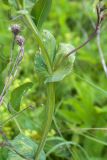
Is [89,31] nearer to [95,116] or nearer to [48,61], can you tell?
[95,116]

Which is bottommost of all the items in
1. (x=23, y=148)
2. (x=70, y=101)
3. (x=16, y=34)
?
(x=70, y=101)

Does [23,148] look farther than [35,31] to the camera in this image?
Yes

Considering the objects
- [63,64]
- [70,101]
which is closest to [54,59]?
[63,64]

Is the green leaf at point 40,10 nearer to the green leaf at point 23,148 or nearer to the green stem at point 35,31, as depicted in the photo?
the green stem at point 35,31

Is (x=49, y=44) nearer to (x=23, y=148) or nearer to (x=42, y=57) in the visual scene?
(x=42, y=57)

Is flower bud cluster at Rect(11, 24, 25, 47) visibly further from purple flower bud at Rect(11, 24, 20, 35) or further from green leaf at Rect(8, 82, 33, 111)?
green leaf at Rect(8, 82, 33, 111)
